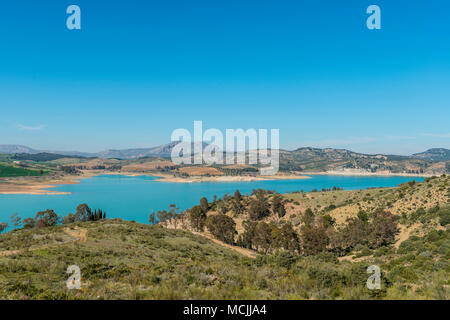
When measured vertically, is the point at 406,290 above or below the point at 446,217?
above

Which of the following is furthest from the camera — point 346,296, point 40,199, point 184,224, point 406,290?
point 40,199

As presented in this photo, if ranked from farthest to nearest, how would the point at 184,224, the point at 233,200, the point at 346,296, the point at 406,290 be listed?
the point at 233,200, the point at 184,224, the point at 406,290, the point at 346,296

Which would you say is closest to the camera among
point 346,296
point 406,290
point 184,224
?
point 346,296

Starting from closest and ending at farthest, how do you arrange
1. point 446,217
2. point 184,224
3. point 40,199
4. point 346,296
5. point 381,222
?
point 346,296
point 446,217
point 381,222
point 184,224
point 40,199
